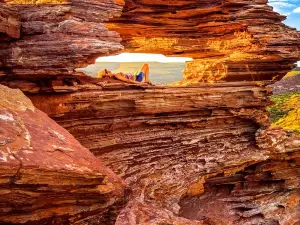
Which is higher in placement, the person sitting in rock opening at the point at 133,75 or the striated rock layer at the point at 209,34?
the striated rock layer at the point at 209,34

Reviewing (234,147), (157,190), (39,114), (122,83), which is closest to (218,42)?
(234,147)

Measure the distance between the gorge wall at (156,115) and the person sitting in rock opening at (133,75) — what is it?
0.89 metres

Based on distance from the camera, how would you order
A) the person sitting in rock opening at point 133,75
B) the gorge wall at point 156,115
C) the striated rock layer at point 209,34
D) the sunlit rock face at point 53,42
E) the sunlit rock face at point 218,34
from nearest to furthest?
the gorge wall at point 156,115 → the sunlit rock face at point 53,42 → the person sitting in rock opening at point 133,75 → the striated rock layer at point 209,34 → the sunlit rock face at point 218,34

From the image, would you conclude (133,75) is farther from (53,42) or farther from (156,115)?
(53,42)

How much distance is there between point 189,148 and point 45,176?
493 inches

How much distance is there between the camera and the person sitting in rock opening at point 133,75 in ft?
62.4

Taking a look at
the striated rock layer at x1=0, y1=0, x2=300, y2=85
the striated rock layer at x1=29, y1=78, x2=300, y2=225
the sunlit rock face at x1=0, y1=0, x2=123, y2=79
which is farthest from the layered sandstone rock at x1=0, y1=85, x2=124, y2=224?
the striated rock layer at x1=0, y1=0, x2=300, y2=85

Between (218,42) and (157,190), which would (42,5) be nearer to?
(157,190)

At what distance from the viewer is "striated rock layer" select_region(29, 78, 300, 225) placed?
17.5 meters

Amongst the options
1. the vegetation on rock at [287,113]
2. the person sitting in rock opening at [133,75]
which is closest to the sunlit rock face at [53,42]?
the person sitting in rock opening at [133,75]

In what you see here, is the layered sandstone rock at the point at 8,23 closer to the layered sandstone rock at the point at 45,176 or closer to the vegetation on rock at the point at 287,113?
the layered sandstone rock at the point at 45,176

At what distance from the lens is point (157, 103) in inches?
749

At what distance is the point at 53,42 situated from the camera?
15.4m

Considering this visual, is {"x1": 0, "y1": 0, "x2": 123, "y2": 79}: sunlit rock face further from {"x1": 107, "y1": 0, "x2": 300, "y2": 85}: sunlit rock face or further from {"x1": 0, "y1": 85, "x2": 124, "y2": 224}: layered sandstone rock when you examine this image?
{"x1": 107, "y1": 0, "x2": 300, "y2": 85}: sunlit rock face
